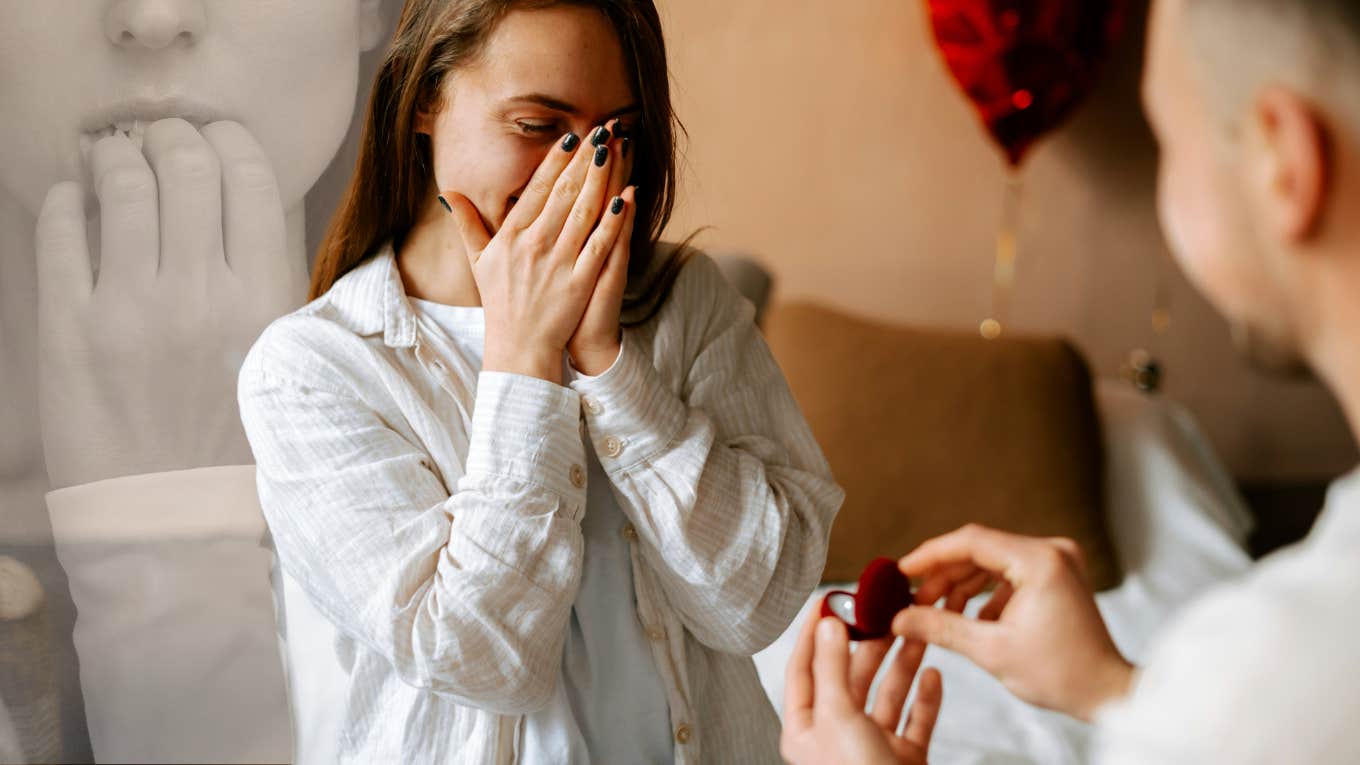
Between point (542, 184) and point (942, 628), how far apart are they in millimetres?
302

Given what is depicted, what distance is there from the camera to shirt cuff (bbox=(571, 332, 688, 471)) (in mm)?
631

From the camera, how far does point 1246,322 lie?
1.34 feet

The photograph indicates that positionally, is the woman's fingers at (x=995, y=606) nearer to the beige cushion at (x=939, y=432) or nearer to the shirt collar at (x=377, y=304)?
the shirt collar at (x=377, y=304)

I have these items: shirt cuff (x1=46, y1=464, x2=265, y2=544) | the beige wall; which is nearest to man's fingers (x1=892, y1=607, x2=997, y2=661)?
shirt cuff (x1=46, y1=464, x2=265, y2=544)

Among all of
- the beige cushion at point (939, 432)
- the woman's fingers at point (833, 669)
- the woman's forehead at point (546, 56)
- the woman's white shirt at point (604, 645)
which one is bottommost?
the beige cushion at point (939, 432)

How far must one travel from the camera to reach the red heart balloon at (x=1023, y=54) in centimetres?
157

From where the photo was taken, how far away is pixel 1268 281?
0.40 metres

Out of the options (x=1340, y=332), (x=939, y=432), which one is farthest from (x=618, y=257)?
(x=939, y=432)

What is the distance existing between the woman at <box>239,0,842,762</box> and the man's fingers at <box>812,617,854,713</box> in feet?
0.39

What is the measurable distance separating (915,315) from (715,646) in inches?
45.6

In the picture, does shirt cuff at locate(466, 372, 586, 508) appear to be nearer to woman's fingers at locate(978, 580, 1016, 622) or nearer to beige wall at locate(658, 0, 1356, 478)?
woman's fingers at locate(978, 580, 1016, 622)

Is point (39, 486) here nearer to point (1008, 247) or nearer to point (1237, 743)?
point (1237, 743)

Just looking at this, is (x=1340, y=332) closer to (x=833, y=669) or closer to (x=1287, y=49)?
(x=1287, y=49)

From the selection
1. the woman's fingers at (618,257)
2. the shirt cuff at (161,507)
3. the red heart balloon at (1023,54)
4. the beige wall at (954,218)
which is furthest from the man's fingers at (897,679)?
the red heart balloon at (1023,54)
